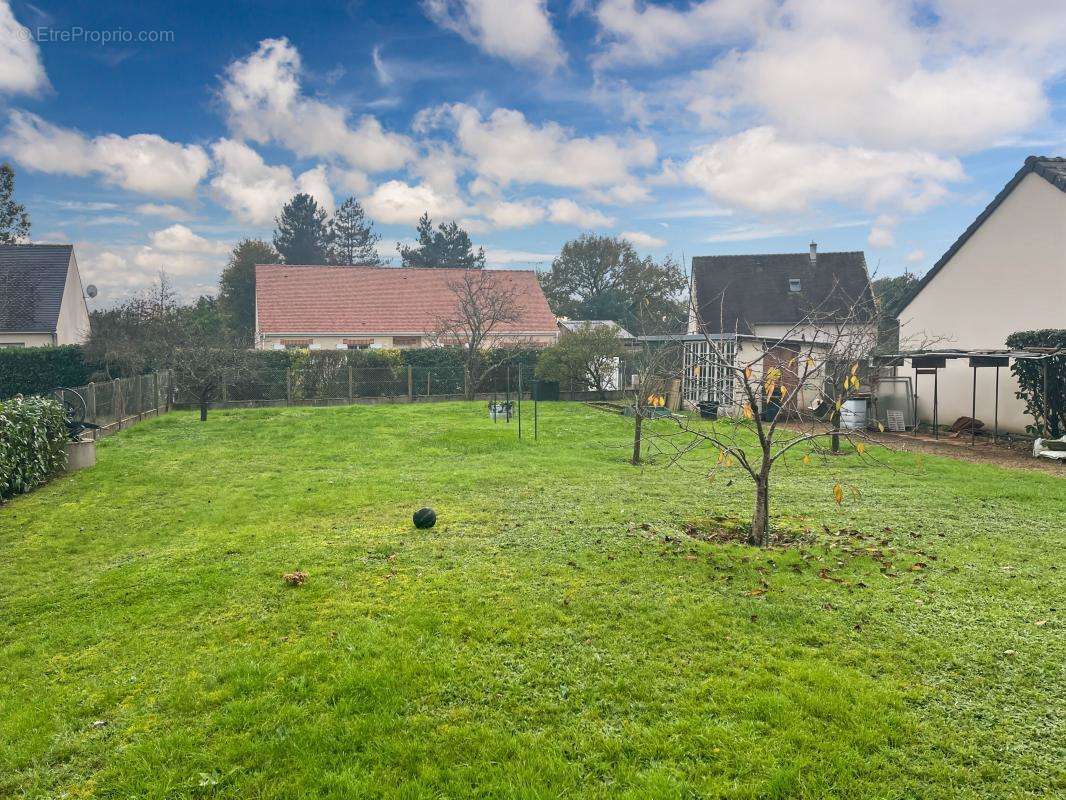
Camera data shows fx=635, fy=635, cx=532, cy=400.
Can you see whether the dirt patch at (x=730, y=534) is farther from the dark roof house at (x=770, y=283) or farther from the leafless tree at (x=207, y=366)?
the dark roof house at (x=770, y=283)

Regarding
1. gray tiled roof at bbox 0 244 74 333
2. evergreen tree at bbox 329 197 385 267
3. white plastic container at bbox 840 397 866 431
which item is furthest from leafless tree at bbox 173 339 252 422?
evergreen tree at bbox 329 197 385 267

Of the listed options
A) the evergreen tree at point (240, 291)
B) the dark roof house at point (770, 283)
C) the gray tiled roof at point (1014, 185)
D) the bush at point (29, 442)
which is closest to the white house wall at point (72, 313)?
the evergreen tree at point (240, 291)

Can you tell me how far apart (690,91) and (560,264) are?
3653 centimetres

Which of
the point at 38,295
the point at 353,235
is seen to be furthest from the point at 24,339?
the point at 353,235

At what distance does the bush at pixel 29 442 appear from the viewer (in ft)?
29.8

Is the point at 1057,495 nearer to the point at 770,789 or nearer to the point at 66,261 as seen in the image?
the point at 770,789

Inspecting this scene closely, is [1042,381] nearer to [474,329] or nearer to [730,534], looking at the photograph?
[730,534]

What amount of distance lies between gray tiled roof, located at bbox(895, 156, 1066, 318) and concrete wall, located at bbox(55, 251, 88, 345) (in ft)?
106

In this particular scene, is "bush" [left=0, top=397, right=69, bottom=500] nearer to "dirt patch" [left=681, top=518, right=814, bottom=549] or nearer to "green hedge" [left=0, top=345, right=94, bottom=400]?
"dirt patch" [left=681, top=518, right=814, bottom=549]

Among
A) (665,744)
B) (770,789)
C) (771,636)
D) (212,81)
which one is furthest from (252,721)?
(212,81)

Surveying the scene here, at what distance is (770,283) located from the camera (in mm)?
29766

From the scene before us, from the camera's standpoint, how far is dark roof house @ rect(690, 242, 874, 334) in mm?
28531

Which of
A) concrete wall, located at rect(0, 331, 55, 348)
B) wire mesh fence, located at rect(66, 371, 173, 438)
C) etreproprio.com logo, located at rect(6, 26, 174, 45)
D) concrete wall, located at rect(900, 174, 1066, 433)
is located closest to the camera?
etreproprio.com logo, located at rect(6, 26, 174, 45)

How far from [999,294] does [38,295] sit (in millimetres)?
35223
